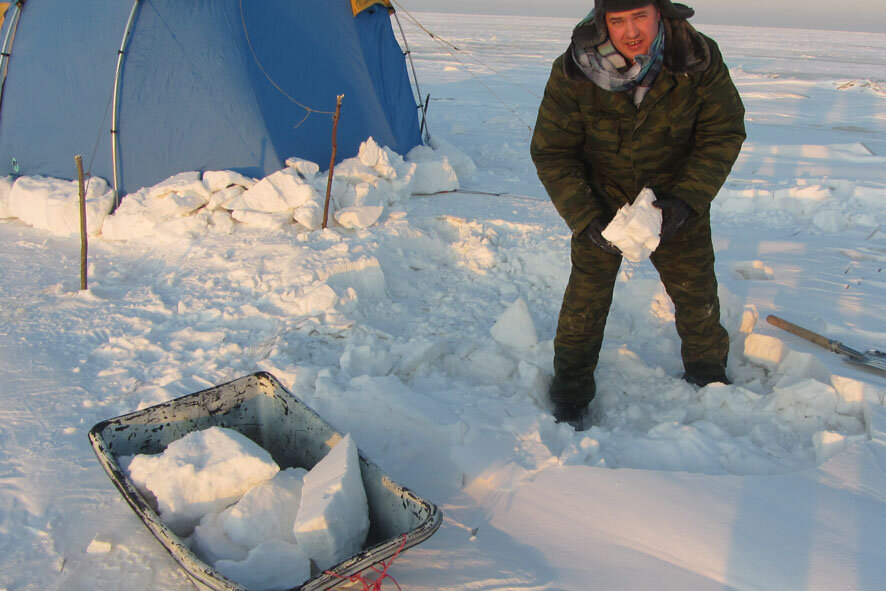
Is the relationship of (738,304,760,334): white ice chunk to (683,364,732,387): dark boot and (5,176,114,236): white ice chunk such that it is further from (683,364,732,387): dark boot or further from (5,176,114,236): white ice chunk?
(5,176,114,236): white ice chunk

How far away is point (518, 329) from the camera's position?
3430 millimetres

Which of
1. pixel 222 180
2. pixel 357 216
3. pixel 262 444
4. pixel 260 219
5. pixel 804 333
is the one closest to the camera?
pixel 262 444

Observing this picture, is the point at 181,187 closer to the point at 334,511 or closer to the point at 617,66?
the point at 617,66

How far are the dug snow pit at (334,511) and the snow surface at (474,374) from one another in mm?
152

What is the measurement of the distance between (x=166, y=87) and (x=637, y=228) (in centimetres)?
453

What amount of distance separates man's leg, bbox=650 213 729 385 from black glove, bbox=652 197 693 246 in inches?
7.5

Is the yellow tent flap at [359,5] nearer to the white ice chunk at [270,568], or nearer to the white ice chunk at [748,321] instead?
the white ice chunk at [748,321]

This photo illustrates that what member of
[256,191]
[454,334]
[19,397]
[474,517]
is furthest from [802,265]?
[19,397]

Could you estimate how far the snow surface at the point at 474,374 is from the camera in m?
2.02

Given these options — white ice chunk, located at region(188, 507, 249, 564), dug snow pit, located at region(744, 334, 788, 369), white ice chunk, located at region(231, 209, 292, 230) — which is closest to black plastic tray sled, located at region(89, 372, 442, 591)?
white ice chunk, located at region(188, 507, 249, 564)

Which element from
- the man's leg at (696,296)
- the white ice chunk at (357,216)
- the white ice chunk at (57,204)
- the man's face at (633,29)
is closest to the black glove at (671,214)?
the man's leg at (696,296)

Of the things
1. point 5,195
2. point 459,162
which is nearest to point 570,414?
point 459,162

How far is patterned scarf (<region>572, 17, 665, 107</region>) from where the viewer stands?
7.55 ft

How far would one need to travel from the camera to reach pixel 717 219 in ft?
19.9
